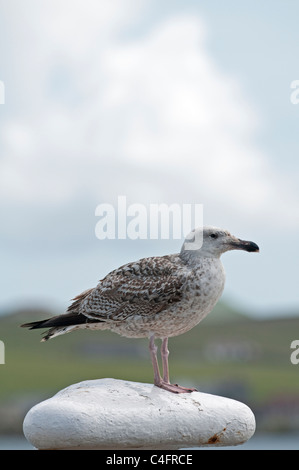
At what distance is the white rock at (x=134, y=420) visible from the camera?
8.91 meters

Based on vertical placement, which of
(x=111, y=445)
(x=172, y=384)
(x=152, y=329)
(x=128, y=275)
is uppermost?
(x=128, y=275)

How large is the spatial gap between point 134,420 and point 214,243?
2274mm

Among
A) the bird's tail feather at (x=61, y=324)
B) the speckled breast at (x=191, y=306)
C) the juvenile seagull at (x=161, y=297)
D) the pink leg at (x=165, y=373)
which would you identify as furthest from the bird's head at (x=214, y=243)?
the bird's tail feather at (x=61, y=324)

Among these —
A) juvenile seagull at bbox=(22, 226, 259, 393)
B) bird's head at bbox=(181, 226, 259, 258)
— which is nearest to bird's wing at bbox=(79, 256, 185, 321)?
juvenile seagull at bbox=(22, 226, 259, 393)

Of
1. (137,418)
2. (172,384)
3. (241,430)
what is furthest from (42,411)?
(241,430)

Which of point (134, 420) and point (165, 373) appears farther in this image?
point (165, 373)

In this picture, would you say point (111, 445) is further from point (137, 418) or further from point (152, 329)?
point (152, 329)

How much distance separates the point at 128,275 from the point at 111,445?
208 centimetres

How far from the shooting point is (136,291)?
31.6 feet

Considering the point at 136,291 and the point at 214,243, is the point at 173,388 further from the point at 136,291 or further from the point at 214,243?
the point at 214,243

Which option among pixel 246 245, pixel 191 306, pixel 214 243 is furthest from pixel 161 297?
pixel 246 245

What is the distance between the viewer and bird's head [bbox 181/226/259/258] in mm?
9578

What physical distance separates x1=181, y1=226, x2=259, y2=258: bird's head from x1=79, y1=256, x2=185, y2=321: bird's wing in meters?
0.36

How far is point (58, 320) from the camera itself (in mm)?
9859
